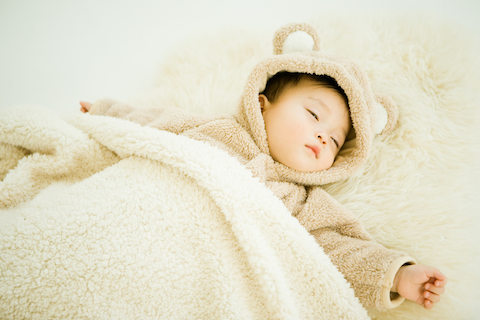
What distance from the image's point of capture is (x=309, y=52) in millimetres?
901

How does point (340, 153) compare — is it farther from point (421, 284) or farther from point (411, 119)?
point (421, 284)

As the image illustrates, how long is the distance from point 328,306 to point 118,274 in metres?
0.48

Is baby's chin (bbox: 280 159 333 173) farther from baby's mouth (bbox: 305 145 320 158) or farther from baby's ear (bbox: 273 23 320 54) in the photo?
baby's ear (bbox: 273 23 320 54)

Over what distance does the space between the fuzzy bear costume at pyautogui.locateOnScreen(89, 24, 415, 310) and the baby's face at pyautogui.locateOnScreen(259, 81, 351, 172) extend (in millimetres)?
37

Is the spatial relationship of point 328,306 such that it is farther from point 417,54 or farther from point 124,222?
point 417,54

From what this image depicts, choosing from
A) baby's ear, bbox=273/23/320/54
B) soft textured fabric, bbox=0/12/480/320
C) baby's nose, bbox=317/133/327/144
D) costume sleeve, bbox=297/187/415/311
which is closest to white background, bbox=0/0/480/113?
soft textured fabric, bbox=0/12/480/320

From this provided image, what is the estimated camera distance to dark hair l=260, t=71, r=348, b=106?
91cm

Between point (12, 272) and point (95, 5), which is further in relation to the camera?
point (95, 5)

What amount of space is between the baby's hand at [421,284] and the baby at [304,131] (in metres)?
0.10

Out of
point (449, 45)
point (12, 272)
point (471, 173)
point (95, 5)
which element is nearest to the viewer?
point (12, 272)

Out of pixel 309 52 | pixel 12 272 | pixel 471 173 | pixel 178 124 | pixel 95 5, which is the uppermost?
pixel 95 5

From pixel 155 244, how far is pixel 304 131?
526 mm

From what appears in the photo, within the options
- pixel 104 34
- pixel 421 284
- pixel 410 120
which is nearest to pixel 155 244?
pixel 421 284

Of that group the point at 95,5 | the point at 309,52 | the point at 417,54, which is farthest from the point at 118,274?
the point at 95,5
